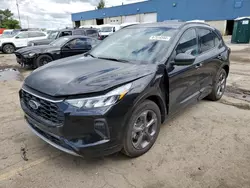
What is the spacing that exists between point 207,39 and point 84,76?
2.73 metres

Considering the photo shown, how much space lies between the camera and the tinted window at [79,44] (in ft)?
28.6

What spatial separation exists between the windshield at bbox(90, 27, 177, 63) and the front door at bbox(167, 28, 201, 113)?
0.69ft

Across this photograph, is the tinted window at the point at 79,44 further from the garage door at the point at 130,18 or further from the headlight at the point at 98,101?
the garage door at the point at 130,18

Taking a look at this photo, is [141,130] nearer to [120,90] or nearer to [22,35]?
[120,90]

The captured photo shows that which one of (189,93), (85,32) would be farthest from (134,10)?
(189,93)

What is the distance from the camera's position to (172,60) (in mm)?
2879

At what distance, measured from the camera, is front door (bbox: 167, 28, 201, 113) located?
→ 2.93 meters

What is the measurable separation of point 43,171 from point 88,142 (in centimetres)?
82

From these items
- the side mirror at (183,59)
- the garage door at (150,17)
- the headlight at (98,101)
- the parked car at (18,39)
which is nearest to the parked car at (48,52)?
the side mirror at (183,59)

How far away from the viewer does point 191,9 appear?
31.9 m

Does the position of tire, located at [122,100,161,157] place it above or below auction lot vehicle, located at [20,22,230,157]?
below

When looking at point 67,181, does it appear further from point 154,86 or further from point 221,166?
point 221,166

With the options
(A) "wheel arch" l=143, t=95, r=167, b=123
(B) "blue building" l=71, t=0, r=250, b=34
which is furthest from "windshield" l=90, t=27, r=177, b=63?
(B) "blue building" l=71, t=0, r=250, b=34

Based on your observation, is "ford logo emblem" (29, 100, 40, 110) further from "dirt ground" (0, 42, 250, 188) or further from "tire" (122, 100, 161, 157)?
"tire" (122, 100, 161, 157)
